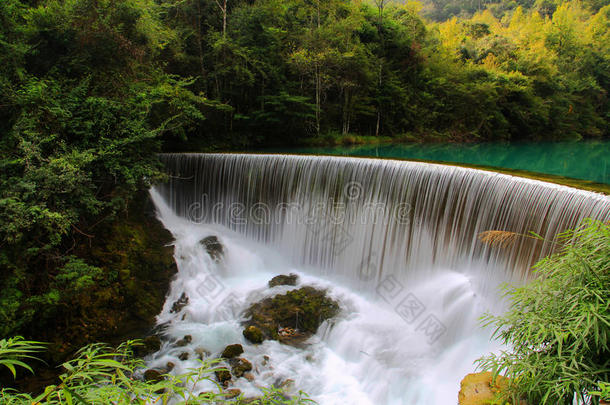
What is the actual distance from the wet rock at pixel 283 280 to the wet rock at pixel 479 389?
5035mm

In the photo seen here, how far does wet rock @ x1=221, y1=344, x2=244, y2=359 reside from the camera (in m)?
6.25

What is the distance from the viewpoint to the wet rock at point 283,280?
8.40 metres

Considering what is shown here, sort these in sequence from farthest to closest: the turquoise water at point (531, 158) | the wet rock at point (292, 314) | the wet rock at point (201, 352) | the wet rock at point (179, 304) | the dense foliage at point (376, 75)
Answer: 1. the dense foliage at point (376, 75)
2. the turquoise water at point (531, 158)
3. the wet rock at point (179, 304)
4. the wet rock at point (292, 314)
5. the wet rock at point (201, 352)

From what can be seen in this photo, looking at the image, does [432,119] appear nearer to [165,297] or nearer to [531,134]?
[531,134]

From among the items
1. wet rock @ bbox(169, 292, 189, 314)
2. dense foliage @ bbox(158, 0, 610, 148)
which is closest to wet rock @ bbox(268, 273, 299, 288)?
wet rock @ bbox(169, 292, 189, 314)

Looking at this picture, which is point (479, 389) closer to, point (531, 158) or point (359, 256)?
point (359, 256)

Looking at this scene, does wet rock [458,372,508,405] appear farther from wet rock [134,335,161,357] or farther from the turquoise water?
the turquoise water

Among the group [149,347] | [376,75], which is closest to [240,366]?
[149,347]

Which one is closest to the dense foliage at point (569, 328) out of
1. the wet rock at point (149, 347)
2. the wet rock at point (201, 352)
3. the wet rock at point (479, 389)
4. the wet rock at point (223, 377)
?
the wet rock at point (479, 389)

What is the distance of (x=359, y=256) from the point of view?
28.0 feet

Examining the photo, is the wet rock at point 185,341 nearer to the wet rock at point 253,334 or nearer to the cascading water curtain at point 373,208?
the wet rock at point 253,334

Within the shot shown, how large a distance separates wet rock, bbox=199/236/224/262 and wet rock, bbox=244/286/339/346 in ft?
6.67

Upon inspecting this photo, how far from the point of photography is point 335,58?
15820 mm

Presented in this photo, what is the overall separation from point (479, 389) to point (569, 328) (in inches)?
69.0
